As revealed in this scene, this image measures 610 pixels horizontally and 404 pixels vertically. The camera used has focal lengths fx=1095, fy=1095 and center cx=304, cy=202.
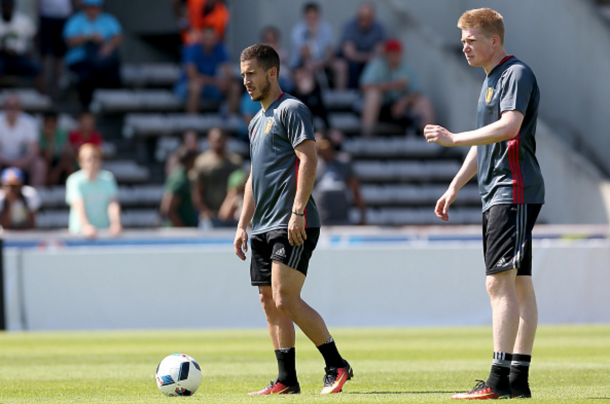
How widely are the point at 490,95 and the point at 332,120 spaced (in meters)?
15.5

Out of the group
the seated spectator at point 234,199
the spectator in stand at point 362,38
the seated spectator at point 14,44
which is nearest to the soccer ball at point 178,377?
the seated spectator at point 234,199

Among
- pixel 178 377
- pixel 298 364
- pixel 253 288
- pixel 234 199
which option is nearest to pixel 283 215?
pixel 178 377

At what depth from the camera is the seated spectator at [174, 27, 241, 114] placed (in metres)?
20.5

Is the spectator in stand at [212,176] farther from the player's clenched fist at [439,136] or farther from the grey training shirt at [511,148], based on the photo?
the player's clenched fist at [439,136]

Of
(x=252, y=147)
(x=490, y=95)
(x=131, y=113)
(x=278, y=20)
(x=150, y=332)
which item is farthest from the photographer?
(x=278, y=20)

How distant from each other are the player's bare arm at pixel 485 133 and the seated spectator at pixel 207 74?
14.9 meters

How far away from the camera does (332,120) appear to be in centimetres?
2184

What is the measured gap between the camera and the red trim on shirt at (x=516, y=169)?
6.25 meters

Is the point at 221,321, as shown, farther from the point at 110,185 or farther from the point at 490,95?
the point at 490,95

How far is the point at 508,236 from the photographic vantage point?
20.4 feet

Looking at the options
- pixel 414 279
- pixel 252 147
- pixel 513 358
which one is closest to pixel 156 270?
pixel 414 279

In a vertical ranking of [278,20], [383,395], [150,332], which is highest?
[278,20]

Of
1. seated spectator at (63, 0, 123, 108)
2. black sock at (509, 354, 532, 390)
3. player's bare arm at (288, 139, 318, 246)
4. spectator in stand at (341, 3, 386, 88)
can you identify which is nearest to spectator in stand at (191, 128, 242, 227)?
seated spectator at (63, 0, 123, 108)

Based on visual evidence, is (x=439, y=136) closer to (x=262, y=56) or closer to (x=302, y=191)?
(x=302, y=191)
